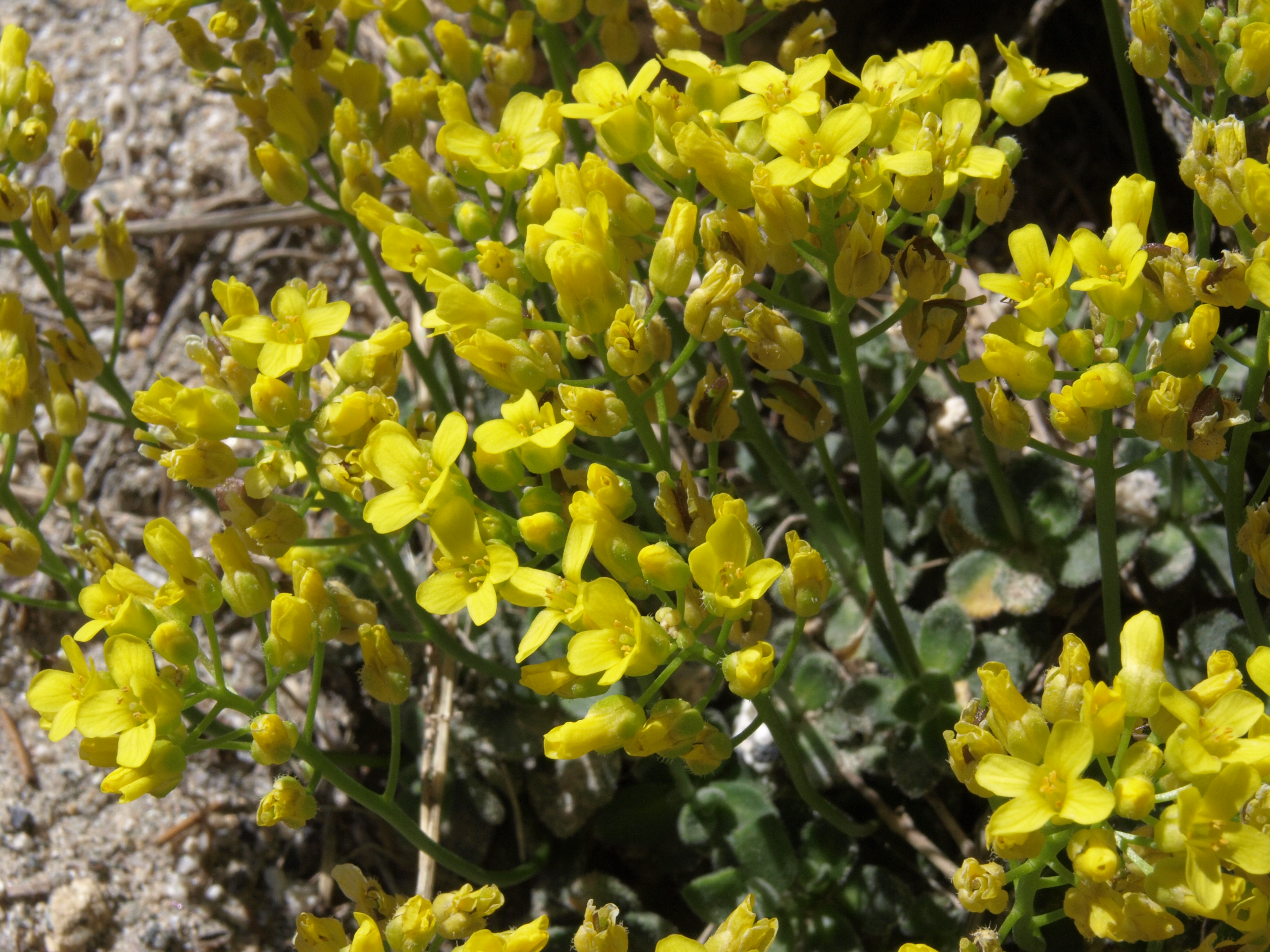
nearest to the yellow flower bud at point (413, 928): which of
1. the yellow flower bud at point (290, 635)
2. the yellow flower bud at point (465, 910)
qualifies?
the yellow flower bud at point (465, 910)

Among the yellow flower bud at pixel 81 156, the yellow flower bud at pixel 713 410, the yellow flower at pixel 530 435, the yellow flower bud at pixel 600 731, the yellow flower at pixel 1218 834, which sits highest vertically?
the yellow flower bud at pixel 81 156

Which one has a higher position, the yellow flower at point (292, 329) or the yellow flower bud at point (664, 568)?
the yellow flower at point (292, 329)

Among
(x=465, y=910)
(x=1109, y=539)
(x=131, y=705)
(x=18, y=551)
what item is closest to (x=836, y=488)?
(x=1109, y=539)

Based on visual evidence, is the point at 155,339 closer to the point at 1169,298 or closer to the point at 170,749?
the point at 170,749

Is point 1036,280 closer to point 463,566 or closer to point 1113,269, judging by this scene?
point 1113,269

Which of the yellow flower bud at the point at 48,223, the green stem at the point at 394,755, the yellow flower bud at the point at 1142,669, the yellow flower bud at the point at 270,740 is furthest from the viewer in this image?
the yellow flower bud at the point at 48,223

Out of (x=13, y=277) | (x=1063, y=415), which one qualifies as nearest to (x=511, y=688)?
(x=1063, y=415)

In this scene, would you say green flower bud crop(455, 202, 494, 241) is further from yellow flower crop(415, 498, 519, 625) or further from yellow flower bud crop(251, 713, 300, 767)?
yellow flower bud crop(251, 713, 300, 767)

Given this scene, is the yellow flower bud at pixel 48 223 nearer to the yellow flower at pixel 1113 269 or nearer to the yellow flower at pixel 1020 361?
the yellow flower at pixel 1020 361
